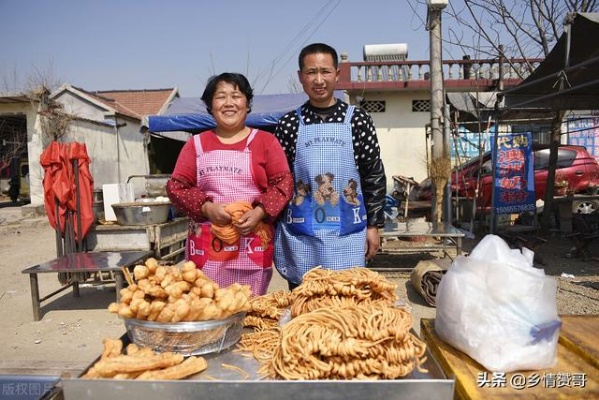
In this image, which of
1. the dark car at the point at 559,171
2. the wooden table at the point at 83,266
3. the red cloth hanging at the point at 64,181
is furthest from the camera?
the dark car at the point at 559,171

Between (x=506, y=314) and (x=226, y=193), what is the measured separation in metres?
1.32

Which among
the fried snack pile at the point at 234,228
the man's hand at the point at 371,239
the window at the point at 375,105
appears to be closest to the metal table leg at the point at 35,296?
the fried snack pile at the point at 234,228

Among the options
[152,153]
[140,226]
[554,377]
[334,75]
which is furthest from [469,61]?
[554,377]

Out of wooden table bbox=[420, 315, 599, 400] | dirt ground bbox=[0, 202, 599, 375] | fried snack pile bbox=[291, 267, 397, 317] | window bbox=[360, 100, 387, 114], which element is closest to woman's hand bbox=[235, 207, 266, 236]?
fried snack pile bbox=[291, 267, 397, 317]

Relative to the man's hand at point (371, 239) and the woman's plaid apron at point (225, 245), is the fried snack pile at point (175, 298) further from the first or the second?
the man's hand at point (371, 239)

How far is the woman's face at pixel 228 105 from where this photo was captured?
6.74 feet

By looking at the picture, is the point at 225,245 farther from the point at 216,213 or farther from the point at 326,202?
the point at 326,202

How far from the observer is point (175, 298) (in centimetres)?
142

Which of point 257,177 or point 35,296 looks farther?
point 35,296

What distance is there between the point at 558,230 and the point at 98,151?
47.1 feet

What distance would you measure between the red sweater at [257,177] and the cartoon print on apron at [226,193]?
0.03m

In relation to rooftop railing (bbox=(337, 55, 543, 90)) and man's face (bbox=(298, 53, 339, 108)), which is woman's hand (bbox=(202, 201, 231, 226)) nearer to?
man's face (bbox=(298, 53, 339, 108))

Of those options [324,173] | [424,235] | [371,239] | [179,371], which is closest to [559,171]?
[424,235]

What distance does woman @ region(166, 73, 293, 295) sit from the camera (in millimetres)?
2047
